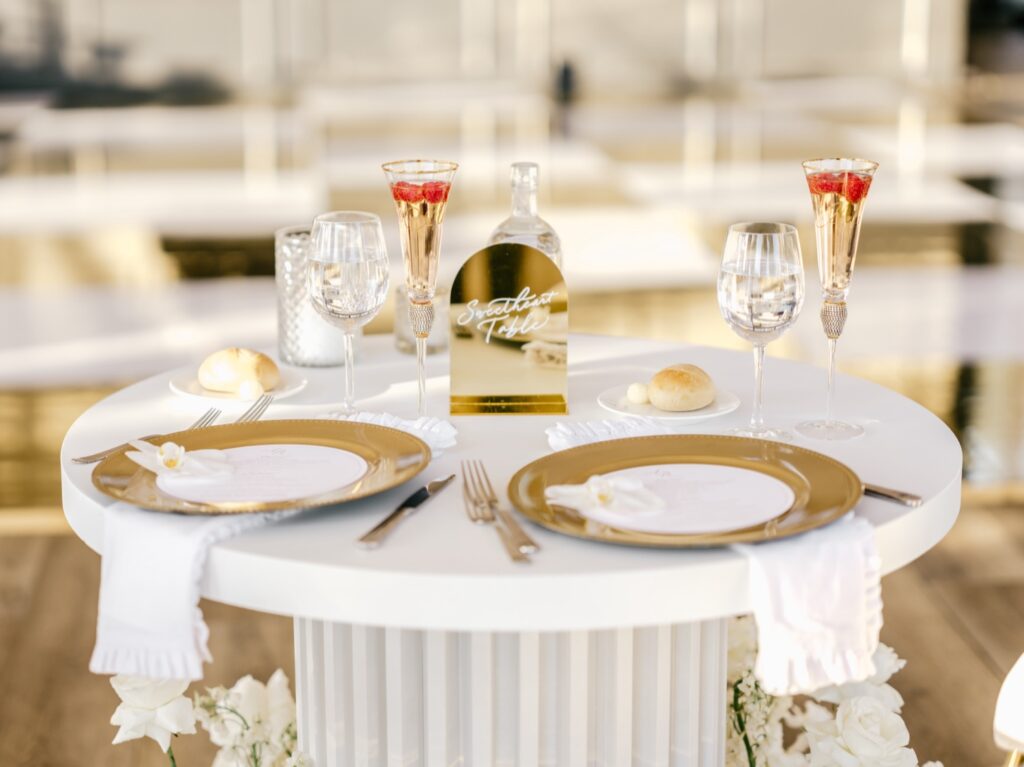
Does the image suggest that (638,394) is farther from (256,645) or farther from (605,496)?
(256,645)

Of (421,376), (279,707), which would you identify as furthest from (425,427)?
(279,707)

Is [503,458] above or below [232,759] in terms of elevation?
above

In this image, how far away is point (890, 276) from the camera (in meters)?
5.14

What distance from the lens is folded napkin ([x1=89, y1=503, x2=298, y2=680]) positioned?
115cm

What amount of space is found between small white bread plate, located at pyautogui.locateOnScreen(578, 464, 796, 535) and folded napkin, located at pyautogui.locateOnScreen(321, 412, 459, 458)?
0.19 metres

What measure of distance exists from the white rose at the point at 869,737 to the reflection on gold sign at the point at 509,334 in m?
0.48

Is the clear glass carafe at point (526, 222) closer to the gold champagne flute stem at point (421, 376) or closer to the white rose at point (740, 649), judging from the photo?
the gold champagne flute stem at point (421, 376)

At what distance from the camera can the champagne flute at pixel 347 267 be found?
1422 mm

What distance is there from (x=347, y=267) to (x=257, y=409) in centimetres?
21

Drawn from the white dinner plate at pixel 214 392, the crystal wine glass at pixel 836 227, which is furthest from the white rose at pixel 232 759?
the crystal wine glass at pixel 836 227

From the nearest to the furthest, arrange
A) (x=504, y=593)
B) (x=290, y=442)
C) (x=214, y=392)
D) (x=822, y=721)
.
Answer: (x=504, y=593), (x=290, y=442), (x=214, y=392), (x=822, y=721)

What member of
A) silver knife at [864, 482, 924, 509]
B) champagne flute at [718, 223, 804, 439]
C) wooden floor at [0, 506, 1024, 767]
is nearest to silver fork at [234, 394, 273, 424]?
champagne flute at [718, 223, 804, 439]

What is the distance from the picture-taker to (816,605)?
1138 millimetres

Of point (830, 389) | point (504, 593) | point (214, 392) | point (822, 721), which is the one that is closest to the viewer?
point (504, 593)
